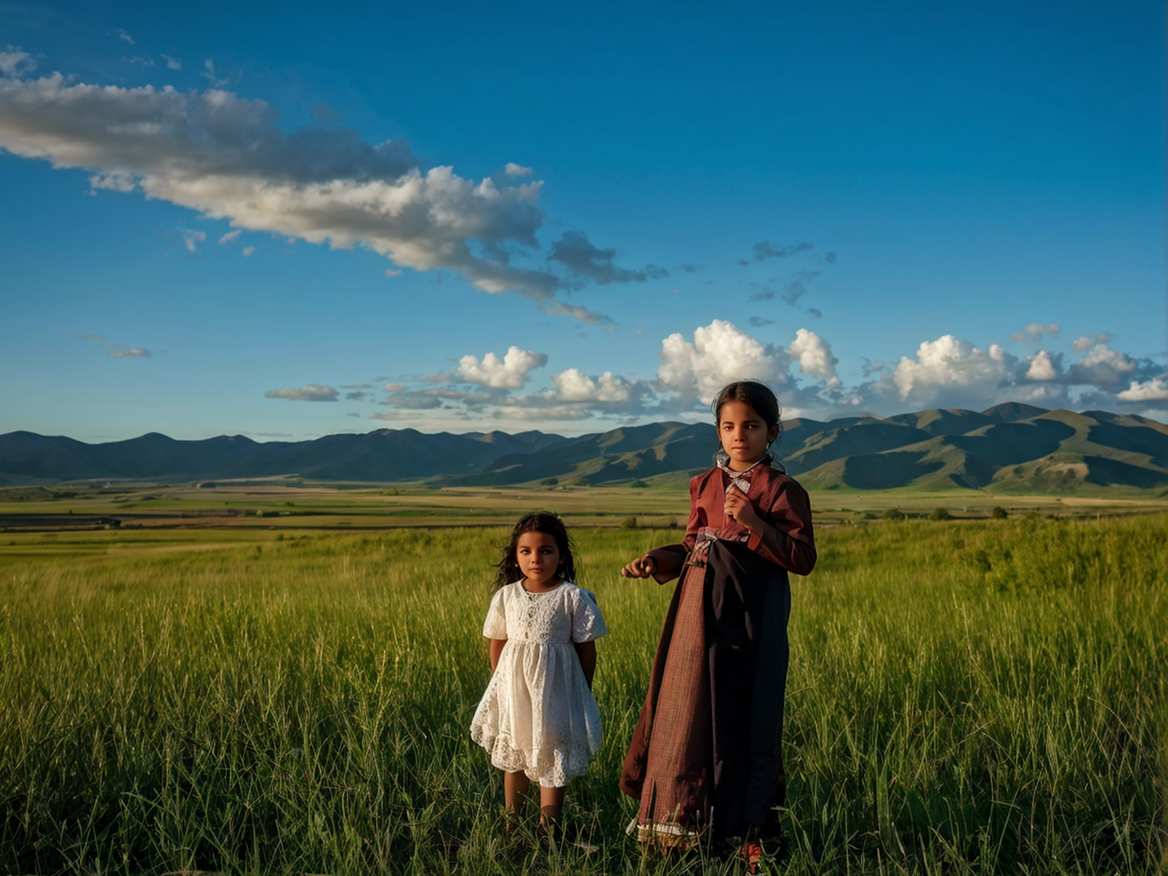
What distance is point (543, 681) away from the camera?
11.6ft

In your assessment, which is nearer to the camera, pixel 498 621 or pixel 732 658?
pixel 732 658

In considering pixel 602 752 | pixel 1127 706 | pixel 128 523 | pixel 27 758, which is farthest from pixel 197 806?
pixel 128 523

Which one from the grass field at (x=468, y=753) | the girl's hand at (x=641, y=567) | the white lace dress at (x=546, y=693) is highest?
the girl's hand at (x=641, y=567)

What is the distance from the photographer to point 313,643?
7.20 meters

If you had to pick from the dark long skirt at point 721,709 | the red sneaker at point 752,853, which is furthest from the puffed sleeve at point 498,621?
the red sneaker at point 752,853

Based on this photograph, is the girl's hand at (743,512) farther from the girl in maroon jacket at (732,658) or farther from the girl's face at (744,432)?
the girl's face at (744,432)

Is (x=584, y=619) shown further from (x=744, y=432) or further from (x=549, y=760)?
(x=744, y=432)

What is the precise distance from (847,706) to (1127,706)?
2.29 meters

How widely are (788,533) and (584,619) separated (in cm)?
109


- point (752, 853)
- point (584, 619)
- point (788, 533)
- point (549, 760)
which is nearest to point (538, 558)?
point (584, 619)

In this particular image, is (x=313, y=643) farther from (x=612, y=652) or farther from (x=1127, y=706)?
(x=1127, y=706)

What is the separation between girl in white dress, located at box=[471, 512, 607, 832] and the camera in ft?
11.6

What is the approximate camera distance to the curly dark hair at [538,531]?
12.1 feet

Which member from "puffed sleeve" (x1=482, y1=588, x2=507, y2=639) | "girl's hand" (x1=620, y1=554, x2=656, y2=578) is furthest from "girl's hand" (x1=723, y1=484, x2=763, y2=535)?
"puffed sleeve" (x1=482, y1=588, x2=507, y2=639)
